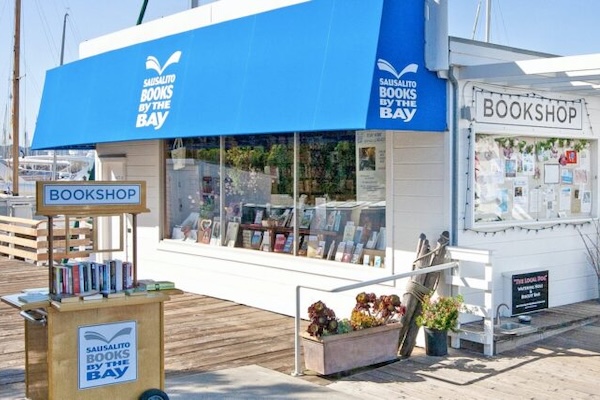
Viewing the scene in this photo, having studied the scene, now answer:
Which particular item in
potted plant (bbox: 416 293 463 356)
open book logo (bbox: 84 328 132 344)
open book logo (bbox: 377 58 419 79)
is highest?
open book logo (bbox: 377 58 419 79)

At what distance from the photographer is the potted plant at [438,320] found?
6916 millimetres

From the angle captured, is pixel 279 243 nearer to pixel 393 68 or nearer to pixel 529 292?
pixel 529 292

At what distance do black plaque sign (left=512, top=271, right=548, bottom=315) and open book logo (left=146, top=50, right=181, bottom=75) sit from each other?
16.8ft

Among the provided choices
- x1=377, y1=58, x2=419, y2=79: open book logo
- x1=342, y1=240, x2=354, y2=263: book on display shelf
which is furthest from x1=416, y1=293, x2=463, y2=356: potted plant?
x1=377, y1=58, x2=419, y2=79: open book logo

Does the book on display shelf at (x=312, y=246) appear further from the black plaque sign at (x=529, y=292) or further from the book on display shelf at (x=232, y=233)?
the black plaque sign at (x=529, y=292)

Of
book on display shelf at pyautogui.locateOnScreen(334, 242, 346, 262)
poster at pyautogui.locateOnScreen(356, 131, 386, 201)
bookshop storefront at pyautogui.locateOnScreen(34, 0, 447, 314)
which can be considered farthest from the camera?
book on display shelf at pyautogui.locateOnScreen(334, 242, 346, 262)

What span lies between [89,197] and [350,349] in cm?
274

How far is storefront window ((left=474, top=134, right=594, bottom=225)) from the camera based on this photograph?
8000mm

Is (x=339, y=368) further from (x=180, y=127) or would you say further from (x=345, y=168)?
(x=180, y=127)

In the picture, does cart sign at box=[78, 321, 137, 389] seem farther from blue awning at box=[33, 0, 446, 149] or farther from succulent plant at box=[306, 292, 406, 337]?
blue awning at box=[33, 0, 446, 149]

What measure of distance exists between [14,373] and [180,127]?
12.5 feet

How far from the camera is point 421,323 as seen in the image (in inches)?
275

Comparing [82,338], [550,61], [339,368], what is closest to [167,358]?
[339,368]

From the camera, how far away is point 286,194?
30.5 ft
